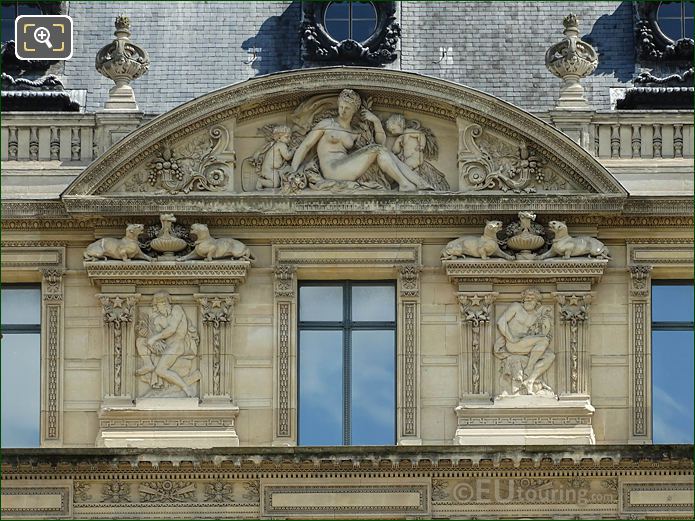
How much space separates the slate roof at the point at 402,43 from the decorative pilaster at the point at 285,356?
354 centimetres

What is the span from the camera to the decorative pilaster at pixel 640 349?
148 feet

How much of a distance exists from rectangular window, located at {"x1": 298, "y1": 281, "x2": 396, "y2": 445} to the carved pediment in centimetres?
130

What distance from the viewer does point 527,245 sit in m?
45.3

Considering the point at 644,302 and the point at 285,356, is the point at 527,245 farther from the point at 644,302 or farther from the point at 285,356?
the point at 285,356

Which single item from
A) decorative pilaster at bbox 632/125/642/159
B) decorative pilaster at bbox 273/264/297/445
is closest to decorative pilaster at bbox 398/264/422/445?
decorative pilaster at bbox 273/264/297/445

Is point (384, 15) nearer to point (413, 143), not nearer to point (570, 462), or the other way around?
point (413, 143)

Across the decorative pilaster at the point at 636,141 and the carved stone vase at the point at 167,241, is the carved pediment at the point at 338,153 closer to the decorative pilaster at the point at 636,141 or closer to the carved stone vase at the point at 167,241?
the carved stone vase at the point at 167,241

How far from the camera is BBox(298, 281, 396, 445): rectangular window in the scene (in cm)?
4531

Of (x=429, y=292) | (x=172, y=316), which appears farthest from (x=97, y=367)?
(x=429, y=292)

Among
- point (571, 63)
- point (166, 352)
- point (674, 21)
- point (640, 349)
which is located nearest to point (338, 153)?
point (571, 63)

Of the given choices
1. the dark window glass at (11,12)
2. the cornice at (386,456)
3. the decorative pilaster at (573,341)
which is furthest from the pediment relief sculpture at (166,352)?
the dark window glass at (11,12)

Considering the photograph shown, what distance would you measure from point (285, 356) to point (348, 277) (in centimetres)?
140

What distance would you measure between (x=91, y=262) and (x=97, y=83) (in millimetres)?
3759

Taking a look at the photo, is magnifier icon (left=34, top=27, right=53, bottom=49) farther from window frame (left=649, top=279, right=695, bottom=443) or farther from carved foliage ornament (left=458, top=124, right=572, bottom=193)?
window frame (left=649, top=279, right=695, bottom=443)
